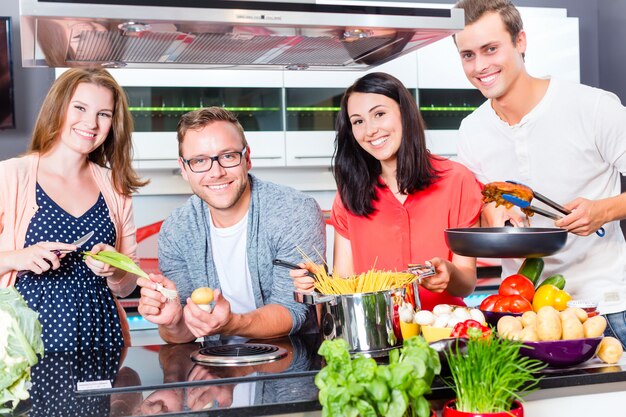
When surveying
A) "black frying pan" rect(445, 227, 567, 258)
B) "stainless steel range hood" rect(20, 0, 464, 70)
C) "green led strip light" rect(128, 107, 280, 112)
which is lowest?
"black frying pan" rect(445, 227, 567, 258)

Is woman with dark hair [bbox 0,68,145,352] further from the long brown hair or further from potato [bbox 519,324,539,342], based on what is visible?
potato [bbox 519,324,539,342]

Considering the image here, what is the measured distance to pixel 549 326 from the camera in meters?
1.68

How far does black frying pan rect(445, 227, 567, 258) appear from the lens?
1918 mm

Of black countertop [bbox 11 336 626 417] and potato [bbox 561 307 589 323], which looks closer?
black countertop [bbox 11 336 626 417]

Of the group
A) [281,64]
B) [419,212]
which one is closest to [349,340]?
[419,212]

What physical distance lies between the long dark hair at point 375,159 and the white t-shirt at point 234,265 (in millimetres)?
394

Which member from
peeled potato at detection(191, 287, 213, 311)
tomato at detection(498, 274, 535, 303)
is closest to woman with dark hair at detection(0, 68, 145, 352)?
peeled potato at detection(191, 287, 213, 311)

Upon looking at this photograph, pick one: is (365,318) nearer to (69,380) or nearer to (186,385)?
(186,385)

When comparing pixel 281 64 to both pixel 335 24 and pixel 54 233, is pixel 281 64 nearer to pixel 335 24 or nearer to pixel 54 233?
pixel 335 24

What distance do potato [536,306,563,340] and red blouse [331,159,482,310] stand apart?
2.46 ft

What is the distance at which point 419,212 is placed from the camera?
97.0 inches

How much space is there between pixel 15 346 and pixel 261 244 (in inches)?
46.5

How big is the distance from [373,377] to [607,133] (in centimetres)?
167

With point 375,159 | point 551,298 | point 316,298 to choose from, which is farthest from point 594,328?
point 375,159
